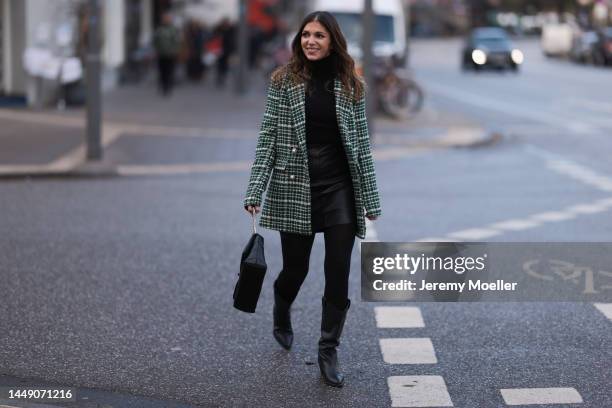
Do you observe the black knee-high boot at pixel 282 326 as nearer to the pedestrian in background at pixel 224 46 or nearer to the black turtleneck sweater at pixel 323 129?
the black turtleneck sweater at pixel 323 129

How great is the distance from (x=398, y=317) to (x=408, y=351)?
881mm

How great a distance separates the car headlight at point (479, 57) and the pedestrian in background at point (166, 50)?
21166 mm

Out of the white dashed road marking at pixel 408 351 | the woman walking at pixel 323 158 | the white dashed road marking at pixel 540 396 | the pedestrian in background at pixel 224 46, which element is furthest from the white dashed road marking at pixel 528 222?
Result: the pedestrian in background at pixel 224 46

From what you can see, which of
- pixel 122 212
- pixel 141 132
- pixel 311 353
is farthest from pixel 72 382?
pixel 141 132

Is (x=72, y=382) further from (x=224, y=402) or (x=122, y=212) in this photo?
(x=122, y=212)

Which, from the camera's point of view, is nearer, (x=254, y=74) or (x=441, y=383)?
(x=441, y=383)

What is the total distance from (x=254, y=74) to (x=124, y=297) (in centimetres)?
3658

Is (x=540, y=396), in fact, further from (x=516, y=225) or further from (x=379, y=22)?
(x=379, y=22)

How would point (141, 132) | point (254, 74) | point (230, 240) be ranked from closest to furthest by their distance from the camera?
point (230, 240)
point (141, 132)
point (254, 74)

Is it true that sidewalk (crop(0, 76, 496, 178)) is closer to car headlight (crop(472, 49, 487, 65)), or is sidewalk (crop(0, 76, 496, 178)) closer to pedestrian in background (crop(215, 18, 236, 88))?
pedestrian in background (crop(215, 18, 236, 88))

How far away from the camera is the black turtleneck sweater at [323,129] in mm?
6355

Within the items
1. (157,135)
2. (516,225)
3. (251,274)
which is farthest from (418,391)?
(157,135)

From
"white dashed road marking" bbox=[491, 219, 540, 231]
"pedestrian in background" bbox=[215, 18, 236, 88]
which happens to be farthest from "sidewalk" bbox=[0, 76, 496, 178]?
"pedestrian in background" bbox=[215, 18, 236, 88]

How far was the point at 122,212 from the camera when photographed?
12477 millimetres
